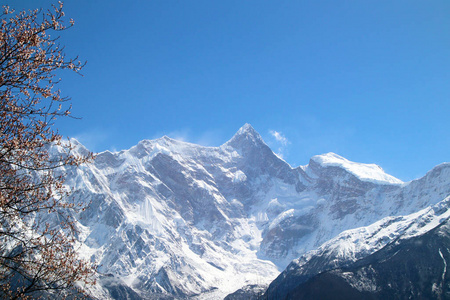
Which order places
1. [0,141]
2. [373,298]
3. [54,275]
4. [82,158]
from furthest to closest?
1. [373,298]
2. [82,158]
3. [54,275]
4. [0,141]

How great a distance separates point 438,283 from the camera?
175 m

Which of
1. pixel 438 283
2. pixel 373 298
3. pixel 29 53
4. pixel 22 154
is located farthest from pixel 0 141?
pixel 438 283

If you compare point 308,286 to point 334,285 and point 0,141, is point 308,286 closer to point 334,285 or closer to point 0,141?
point 334,285

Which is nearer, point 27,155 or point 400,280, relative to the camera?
point 27,155

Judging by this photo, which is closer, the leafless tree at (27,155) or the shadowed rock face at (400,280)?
the leafless tree at (27,155)

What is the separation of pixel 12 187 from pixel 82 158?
3.20 meters

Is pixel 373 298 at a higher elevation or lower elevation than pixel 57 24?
higher

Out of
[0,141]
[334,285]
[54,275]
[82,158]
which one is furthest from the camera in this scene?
[334,285]

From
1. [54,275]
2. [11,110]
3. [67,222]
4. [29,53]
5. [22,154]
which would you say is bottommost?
[54,275]

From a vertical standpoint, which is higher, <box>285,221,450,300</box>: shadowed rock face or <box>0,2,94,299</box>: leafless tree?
<box>285,221,450,300</box>: shadowed rock face

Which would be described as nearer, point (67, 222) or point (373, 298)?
point (67, 222)

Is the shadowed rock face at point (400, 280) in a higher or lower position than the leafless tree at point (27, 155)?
higher

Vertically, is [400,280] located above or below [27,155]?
above

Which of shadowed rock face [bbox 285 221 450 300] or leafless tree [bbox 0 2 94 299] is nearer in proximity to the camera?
leafless tree [bbox 0 2 94 299]
